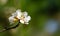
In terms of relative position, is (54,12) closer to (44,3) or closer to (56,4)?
(56,4)

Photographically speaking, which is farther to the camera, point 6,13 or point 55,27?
point 55,27

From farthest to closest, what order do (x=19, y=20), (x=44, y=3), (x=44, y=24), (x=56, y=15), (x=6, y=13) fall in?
(x=56, y=15), (x=44, y=24), (x=44, y=3), (x=6, y=13), (x=19, y=20)

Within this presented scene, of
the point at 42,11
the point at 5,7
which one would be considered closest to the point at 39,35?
the point at 42,11

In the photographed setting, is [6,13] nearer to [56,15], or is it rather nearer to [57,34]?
[57,34]

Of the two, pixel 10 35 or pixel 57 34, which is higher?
pixel 57 34

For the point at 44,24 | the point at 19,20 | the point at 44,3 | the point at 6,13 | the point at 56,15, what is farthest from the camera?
the point at 56,15

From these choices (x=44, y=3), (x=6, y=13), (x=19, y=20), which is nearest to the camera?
(x=19, y=20)

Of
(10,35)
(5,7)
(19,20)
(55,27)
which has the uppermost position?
(55,27)

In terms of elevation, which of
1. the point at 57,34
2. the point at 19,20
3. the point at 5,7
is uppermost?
the point at 57,34

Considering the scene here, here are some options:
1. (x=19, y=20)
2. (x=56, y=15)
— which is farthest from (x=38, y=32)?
(x=19, y=20)
